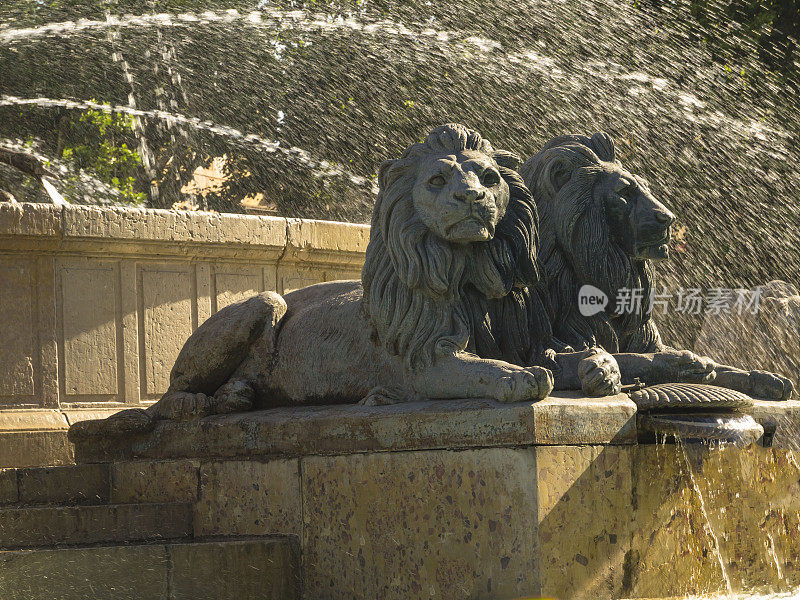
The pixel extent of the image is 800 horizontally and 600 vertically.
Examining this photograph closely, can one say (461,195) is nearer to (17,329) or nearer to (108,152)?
(17,329)

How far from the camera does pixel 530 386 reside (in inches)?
163

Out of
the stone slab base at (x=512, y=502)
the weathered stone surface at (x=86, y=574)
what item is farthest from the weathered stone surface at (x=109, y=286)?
the weathered stone surface at (x=86, y=574)

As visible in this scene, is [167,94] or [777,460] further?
[167,94]

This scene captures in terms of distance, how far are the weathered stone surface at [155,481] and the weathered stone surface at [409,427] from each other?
0.09m

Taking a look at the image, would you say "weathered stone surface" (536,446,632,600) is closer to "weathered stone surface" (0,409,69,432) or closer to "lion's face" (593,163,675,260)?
"lion's face" (593,163,675,260)

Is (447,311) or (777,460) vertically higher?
(447,311)

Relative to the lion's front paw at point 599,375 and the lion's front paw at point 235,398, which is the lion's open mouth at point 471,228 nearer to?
the lion's front paw at point 599,375

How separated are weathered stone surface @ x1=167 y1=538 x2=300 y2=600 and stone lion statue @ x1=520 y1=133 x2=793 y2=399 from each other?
5.05ft

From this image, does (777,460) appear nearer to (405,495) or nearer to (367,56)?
(405,495)

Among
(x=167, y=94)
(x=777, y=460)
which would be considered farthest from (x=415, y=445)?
(x=167, y=94)

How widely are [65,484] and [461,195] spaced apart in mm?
2502

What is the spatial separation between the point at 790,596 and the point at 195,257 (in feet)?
13.5

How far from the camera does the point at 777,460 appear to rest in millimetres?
4754

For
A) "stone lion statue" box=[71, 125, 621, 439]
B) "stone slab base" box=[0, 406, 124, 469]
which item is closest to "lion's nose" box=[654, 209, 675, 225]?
"stone lion statue" box=[71, 125, 621, 439]
